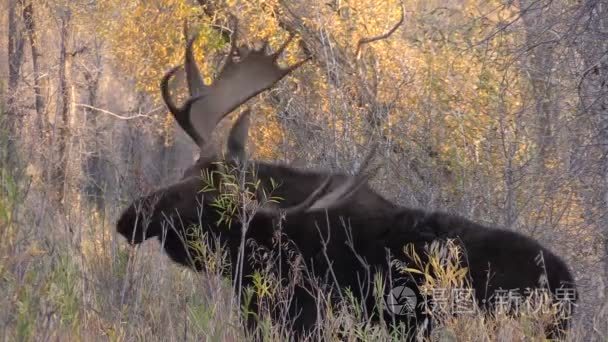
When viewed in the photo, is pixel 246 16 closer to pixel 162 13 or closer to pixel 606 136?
pixel 162 13

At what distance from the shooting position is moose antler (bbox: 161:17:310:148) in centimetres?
686

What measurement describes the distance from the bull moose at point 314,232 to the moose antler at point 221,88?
0.21m

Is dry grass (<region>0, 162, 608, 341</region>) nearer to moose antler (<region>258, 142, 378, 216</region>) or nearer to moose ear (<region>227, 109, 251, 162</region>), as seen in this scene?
moose antler (<region>258, 142, 378, 216</region>)

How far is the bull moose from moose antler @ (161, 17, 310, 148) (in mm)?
213

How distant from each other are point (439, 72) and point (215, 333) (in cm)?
570

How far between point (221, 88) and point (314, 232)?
146 cm

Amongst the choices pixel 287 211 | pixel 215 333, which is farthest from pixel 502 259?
pixel 215 333

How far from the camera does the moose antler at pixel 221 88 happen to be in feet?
22.5

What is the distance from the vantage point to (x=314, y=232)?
605cm

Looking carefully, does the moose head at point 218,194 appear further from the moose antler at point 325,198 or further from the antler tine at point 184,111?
the antler tine at point 184,111

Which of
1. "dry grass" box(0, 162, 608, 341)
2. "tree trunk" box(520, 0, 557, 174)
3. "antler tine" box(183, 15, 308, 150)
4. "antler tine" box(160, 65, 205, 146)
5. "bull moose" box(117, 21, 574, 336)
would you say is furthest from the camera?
"tree trunk" box(520, 0, 557, 174)

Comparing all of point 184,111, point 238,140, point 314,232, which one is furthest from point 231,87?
point 314,232

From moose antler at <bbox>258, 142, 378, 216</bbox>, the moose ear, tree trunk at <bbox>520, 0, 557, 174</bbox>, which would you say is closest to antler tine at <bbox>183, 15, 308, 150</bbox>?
the moose ear

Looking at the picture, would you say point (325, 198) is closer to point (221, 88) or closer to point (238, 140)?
point (238, 140)
